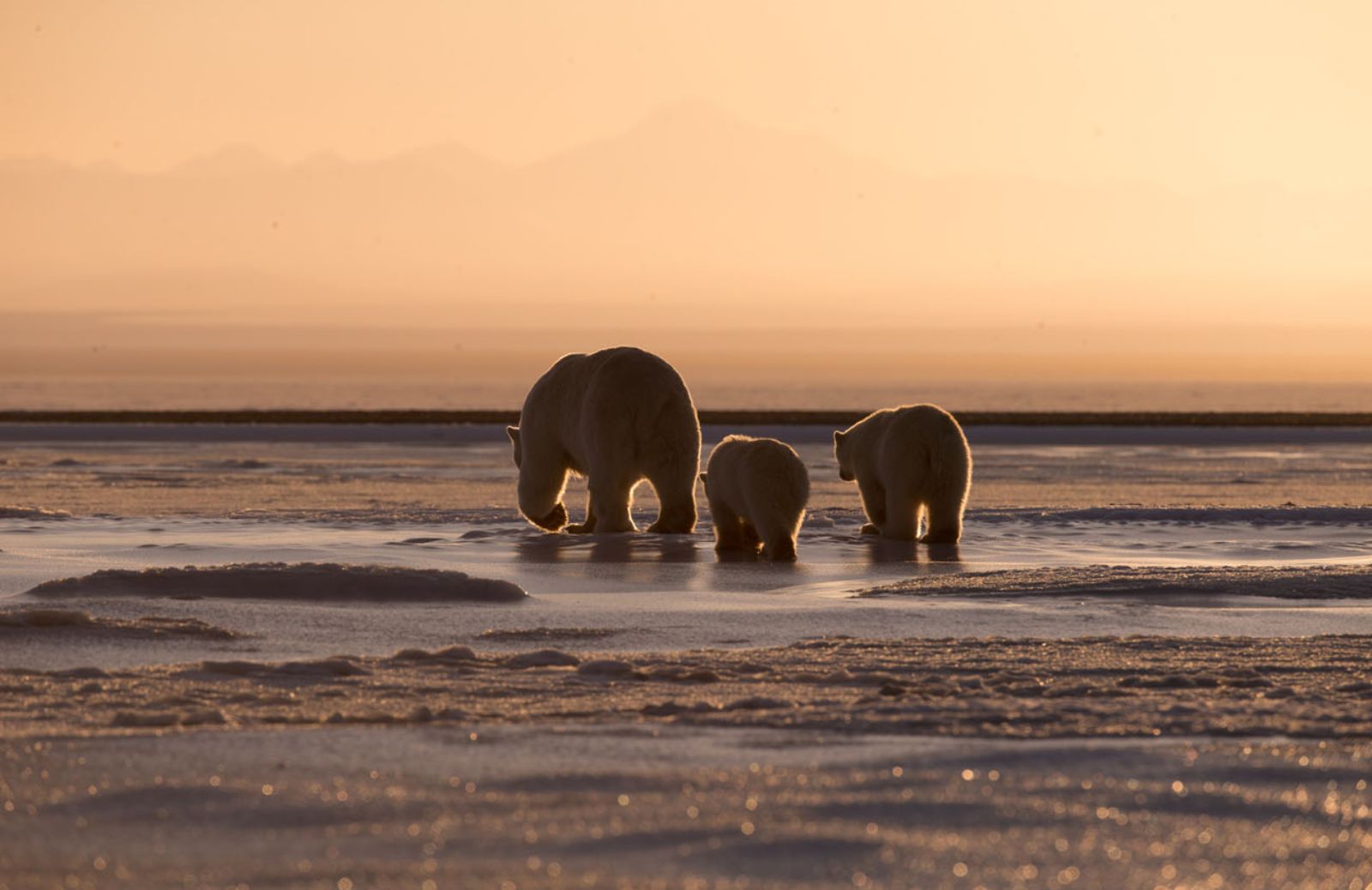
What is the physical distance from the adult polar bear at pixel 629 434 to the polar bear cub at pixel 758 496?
3.18 feet

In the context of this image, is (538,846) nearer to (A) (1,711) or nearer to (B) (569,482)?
(A) (1,711)

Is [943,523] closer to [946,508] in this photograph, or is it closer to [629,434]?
[946,508]

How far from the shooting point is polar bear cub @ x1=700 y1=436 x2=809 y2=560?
12.7m

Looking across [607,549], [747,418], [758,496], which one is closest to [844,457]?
[758,496]

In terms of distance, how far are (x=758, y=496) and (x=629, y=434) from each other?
187cm

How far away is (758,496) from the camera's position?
41.9ft

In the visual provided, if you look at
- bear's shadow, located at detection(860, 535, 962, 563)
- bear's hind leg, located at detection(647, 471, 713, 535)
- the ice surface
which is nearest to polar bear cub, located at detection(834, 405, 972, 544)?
bear's shadow, located at detection(860, 535, 962, 563)

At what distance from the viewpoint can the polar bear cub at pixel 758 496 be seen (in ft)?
41.7

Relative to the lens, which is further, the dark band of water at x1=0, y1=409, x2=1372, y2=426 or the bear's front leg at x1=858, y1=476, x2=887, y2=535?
the dark band of water at x1=0, y1=409, x2=1372, y2=426

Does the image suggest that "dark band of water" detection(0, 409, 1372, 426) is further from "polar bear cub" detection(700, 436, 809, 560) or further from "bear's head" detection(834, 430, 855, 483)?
"polar bear cub" detection(700, 436, 809, 560)

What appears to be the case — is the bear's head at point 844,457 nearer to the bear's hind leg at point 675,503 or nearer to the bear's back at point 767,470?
the bear's hind leg at point 675,503

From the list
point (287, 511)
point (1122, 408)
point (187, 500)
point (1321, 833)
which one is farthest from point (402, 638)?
point (1122, 408)

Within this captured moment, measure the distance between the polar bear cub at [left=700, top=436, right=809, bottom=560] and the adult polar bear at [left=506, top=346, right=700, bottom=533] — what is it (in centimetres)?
97

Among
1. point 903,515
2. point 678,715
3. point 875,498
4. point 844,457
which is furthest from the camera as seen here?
point 844,457
